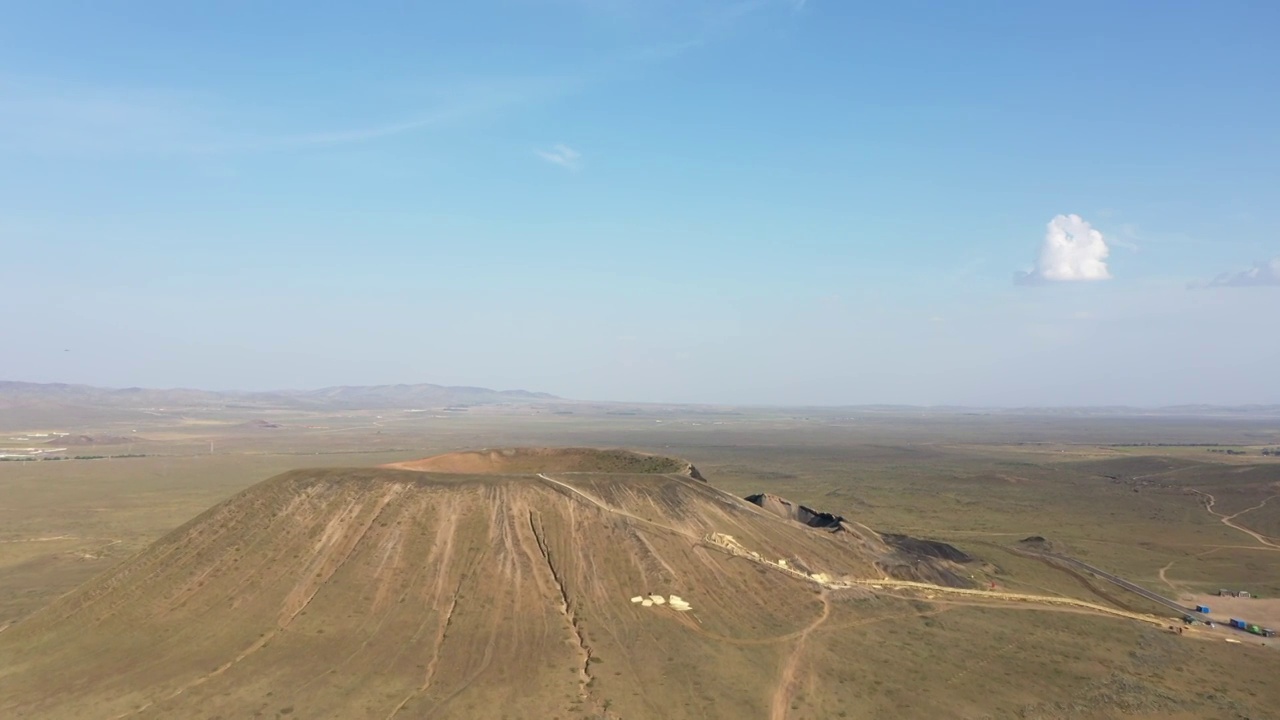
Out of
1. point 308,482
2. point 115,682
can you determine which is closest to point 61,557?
point 308,482

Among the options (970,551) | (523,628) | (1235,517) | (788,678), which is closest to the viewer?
(788,678)

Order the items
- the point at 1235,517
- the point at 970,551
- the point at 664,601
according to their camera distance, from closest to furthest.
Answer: the point at 664,601, the point at 970,551, the point at 1235,517

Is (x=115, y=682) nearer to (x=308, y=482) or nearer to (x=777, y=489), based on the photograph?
(x=308, y=482)

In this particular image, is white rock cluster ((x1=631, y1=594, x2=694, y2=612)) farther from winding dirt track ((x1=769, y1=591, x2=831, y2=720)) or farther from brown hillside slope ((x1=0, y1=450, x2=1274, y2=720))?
winding dirt track ((x1=769, y1=591, x2=831, y2=720))

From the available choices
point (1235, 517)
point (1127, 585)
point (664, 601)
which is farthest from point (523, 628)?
point (1235, 517)

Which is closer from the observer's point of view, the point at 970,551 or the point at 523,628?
the point at 523,628

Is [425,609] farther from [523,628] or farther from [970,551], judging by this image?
[970,551]

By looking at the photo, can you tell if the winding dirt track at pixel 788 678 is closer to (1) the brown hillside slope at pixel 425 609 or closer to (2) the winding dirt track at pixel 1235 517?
(1) the brown hillside slope at pixel 425 609
